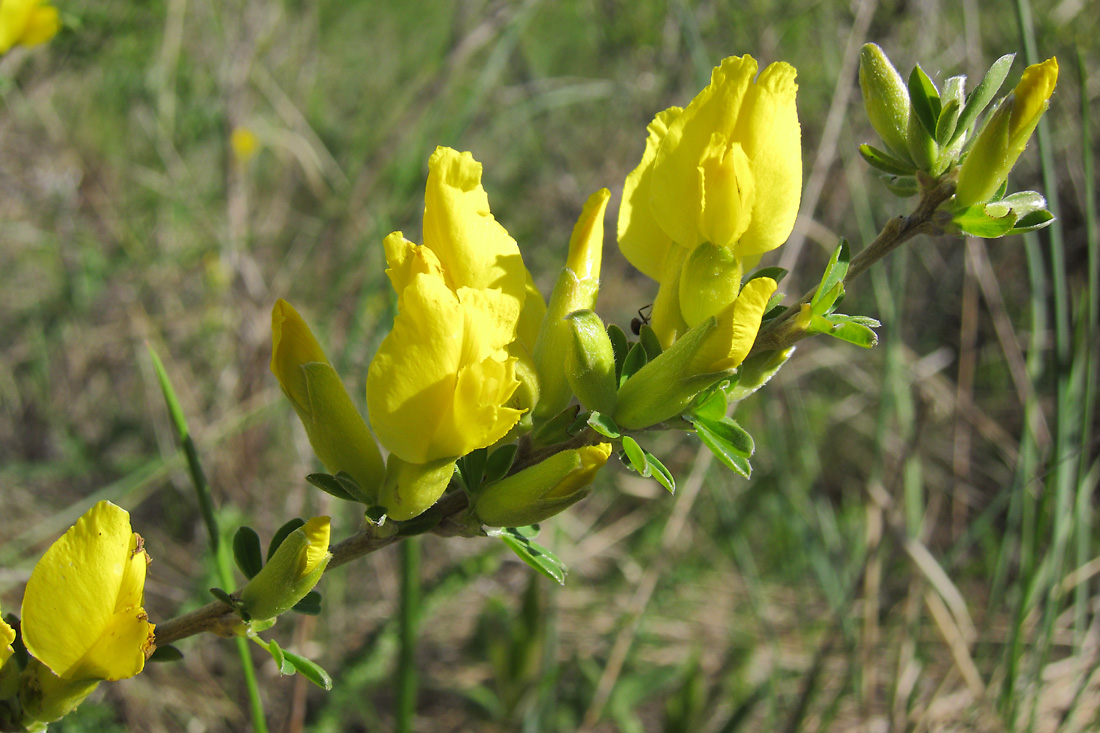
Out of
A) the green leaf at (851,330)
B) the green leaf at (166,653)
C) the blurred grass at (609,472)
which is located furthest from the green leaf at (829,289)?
the blurred grass at (609,472)

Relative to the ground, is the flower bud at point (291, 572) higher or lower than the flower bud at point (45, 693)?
higher

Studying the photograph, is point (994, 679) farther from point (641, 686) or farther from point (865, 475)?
point (865, 475)

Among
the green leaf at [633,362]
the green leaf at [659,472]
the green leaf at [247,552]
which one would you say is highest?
the green leaf at [633,362]

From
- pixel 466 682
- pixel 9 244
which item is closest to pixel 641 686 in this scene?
pixel 466 682

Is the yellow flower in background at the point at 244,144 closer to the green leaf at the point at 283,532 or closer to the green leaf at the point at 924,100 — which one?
the green leaf at the point at 283,532

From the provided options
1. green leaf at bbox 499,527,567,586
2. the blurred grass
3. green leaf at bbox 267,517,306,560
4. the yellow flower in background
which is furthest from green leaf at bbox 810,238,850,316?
the yellow flower in background

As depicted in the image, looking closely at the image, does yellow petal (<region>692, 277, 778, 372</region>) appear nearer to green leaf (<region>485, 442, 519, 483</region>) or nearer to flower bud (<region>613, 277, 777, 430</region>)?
flower bud (<region>613, 277, 777, 430</region>)
